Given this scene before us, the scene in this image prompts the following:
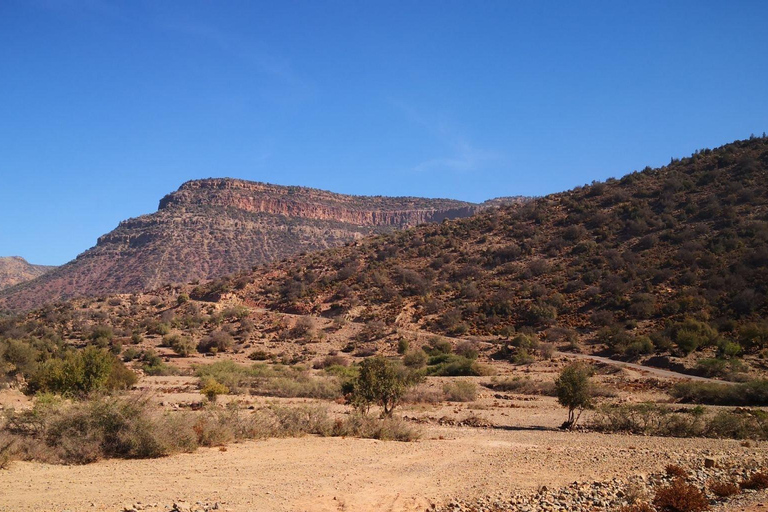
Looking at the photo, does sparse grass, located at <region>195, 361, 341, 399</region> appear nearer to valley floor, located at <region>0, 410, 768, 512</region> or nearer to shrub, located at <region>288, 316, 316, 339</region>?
Result: valley floor, located at <region>0, 410, 768, 512</region>

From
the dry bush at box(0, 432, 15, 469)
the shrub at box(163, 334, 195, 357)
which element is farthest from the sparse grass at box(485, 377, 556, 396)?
the shrub at box(163, 334, 195, 357)

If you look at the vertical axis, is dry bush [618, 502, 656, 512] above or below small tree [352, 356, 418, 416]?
below

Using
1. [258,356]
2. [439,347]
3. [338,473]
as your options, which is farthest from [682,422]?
[258,356]

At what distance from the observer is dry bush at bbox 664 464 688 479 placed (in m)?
11.9

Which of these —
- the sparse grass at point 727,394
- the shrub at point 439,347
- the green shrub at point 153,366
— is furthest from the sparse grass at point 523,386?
the green shrub at point 153,366

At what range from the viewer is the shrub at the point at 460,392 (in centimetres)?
2575

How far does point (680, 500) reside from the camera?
10.1 m

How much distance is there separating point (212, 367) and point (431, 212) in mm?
109028

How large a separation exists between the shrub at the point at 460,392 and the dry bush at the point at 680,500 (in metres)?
15.3

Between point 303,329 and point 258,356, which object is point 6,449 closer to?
point 258,356

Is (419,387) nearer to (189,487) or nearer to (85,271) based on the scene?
(189,487)

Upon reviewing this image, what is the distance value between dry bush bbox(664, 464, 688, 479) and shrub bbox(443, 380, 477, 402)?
13.8m

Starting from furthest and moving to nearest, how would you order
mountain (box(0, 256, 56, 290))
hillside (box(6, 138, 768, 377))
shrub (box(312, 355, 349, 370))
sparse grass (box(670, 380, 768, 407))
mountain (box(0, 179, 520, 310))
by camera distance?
1. mountain (box(0, 256, 56, 290))
2. mountain (box(0, 179, 520, 310))
3. hillside (box(6, 138, 768, 377))
4. shrub (box(312, 355, 349, 370))
5. sparse grass (box(670, 380, 768, 407))

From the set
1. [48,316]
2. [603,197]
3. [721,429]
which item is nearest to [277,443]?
[721,429]
